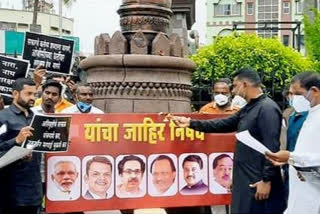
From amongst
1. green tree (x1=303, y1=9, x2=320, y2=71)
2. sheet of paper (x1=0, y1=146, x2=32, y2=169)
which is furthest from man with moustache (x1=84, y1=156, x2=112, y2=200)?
green tree (x1=303, y1=9, x2=320, y2=71)

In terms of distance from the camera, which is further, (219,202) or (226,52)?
(226,52)

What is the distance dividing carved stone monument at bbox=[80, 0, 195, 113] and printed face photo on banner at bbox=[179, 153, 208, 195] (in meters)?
0.89

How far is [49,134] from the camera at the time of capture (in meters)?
6.19

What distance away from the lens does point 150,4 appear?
8.36 meters

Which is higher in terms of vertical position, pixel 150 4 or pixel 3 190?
pixel 150 4

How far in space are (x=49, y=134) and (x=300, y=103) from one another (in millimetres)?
2232

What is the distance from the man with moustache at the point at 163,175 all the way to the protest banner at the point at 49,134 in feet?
3.80

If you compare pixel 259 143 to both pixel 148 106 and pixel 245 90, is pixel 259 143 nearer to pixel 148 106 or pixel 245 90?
pixel 245 90

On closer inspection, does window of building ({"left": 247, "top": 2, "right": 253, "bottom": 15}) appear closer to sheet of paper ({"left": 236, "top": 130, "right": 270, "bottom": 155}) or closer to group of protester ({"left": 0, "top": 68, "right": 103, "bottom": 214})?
group of protester ({"left": 0, "top": 68, "right": 103, "bottom": 214})

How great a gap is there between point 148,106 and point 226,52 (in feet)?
27.3

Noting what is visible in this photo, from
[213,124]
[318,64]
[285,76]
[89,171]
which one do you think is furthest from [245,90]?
[318,64]

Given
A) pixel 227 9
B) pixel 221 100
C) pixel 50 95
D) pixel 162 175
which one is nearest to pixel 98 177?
pixel 162 175

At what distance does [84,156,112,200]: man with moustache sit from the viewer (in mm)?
7023

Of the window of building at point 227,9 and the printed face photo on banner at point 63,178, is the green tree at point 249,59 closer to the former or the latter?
the printed face photo on banner at point 63,178
